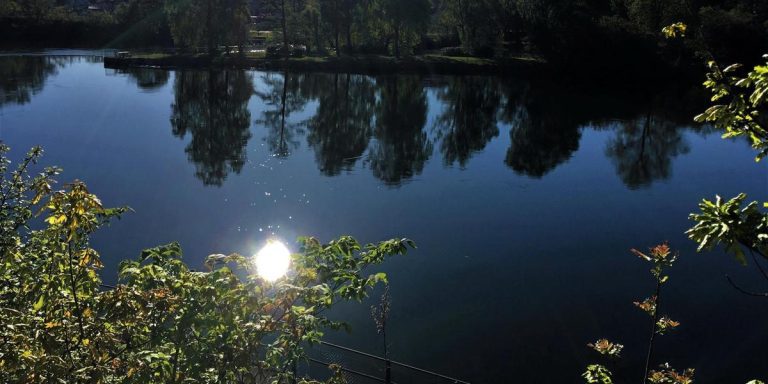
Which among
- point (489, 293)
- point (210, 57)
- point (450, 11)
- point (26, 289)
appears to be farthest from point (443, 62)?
point (26, 289)

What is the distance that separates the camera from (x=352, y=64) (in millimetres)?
74500

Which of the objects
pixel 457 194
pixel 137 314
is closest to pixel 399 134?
pixel 457 194

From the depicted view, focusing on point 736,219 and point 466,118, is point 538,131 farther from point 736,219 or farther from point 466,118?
point 736,219

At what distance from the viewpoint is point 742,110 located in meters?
4.82

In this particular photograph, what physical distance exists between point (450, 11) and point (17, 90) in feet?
184

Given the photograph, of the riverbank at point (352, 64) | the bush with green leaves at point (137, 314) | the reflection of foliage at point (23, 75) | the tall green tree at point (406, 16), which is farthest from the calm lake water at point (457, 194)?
the tall green tree at point (406, 16)

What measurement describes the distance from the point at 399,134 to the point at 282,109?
12640 mm

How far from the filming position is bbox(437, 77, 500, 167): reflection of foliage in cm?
3884

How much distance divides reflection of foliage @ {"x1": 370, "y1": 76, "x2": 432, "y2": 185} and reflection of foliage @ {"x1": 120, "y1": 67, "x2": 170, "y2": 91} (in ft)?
78.0

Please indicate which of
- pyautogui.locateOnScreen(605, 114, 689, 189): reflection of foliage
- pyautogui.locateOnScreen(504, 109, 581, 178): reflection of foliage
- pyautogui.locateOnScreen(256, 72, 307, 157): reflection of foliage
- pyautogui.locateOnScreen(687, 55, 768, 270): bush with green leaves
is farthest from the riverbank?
pyautogui.locateOnScreen(687, 55, 768, 270): bush with green leaves

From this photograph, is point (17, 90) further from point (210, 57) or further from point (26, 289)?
point (26, 289)

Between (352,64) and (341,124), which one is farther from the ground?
(352,64)

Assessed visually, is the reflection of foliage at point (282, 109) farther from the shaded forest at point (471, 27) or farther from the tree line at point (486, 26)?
the shaded forest at point (471, 27)

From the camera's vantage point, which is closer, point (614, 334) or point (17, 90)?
point (614, 334)
